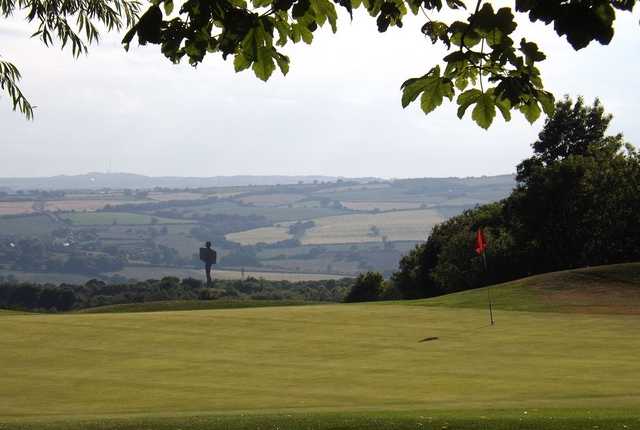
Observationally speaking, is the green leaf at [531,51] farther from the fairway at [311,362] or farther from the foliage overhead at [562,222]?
the foliage overhead at [562,222]

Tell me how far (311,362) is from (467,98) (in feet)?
50.2

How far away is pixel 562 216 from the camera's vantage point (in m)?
56.0

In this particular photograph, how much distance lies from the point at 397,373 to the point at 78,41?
8885 mm

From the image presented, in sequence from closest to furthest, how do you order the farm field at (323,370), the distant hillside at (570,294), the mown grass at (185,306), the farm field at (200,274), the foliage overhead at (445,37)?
the foliage overhead at (445,37), the farm field at (323,370), the distant hillside at (570,294), the mown grass at (185,306), the farm field at (200,274)

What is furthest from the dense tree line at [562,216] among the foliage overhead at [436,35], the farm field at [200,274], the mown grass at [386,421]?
the farm field at [200,274]

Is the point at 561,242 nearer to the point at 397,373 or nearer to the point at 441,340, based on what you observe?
the point at 441,340

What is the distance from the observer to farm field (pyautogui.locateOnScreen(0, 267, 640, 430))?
13.3 meters

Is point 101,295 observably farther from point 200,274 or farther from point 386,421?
point 200,274

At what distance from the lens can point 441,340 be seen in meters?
23.4

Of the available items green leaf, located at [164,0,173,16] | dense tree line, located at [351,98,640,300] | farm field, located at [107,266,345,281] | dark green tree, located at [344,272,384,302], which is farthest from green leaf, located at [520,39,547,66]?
farm field, located at [107,266,345,281]

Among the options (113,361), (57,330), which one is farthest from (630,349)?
(57,330)

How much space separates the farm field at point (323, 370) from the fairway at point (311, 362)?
1.8 inches

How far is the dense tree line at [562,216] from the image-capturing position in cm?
5394

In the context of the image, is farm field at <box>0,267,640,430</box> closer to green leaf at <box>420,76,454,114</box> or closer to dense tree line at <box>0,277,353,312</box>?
green leaf at <box>420,76,454,114</box>
